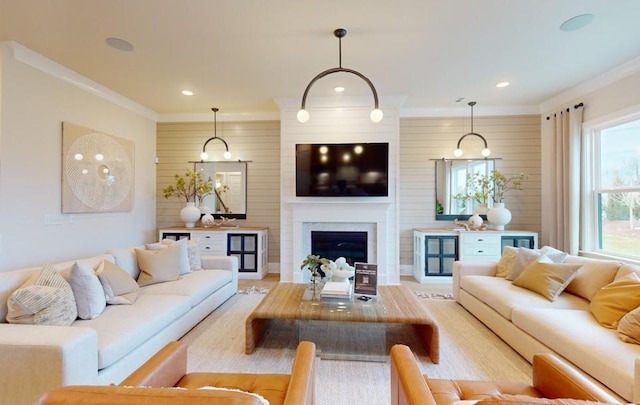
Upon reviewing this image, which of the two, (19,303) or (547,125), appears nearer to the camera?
(19,303)

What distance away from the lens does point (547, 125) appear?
5.14 m

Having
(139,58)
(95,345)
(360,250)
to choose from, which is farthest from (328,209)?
(95,345)

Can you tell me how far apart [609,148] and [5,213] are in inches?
286

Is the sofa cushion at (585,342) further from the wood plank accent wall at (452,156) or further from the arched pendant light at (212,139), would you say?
the arched pendant light at (212,139)

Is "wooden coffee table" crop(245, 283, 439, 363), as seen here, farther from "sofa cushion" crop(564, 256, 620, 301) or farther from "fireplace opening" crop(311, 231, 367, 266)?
"fireplace opening" crop(311, 231, 367, 266)

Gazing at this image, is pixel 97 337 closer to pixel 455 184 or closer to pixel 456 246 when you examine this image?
pixel 456 246

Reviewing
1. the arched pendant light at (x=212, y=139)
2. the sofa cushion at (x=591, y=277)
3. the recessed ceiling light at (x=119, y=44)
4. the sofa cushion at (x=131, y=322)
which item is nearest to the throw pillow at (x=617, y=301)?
the sofa cushion at (x=591, y=277)

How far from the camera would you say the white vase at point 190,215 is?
17.6ft

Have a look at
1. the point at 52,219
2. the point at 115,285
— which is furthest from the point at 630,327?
the point at 52,219

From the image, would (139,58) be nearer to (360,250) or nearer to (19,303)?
(19,303)

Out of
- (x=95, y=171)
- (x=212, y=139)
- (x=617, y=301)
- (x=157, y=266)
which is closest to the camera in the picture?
(x=617, y=301)

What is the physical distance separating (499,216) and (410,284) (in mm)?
1796

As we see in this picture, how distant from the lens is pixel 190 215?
538 cm

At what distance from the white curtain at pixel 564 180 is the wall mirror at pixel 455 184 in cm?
90
